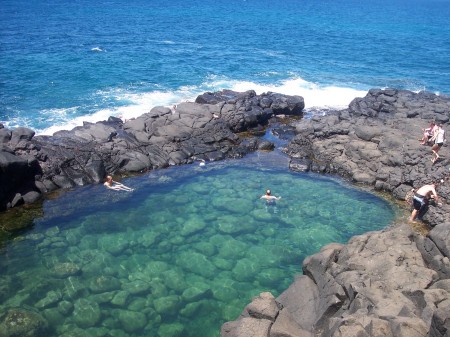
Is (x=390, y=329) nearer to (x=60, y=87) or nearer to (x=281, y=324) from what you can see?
(x=281, y=324)

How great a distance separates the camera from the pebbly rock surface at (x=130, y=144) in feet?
99.7

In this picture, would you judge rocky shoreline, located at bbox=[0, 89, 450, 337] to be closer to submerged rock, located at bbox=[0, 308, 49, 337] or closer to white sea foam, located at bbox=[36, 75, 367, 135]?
white sea foam, located at bbox=[36, 75, 367, 135]

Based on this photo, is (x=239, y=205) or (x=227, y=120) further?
(x=227, y=120)

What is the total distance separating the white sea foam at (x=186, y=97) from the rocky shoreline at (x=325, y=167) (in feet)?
16.9

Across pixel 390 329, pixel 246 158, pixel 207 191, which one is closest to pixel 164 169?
pixel 207 191

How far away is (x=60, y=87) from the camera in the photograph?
2104 inches

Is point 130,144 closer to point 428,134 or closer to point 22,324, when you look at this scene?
point 22,324

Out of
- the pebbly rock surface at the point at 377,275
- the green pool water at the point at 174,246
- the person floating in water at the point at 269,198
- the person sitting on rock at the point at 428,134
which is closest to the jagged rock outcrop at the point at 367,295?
the pebbly rock surface at the point at 377,275

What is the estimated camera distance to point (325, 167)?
3544 cm

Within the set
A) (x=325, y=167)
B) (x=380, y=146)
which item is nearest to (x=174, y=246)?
(x=325, y=167)

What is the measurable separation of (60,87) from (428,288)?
4905 centimetres

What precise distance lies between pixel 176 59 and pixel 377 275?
194 feet

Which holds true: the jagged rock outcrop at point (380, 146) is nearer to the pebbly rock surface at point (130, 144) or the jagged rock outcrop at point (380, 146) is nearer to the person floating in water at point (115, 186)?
the pebbly rock surface at point (130, 144)

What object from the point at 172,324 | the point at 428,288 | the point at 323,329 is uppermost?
the point at 428,288
